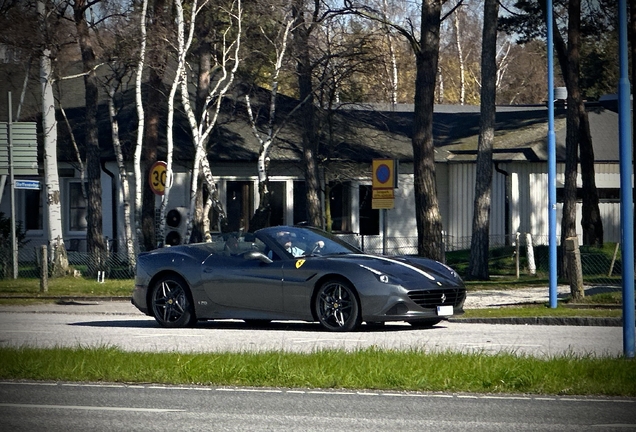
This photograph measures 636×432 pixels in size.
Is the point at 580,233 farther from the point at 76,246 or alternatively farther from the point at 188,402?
the point at 188,402

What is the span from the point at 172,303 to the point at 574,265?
7230 mm

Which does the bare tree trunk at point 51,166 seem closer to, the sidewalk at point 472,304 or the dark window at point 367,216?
the sidewalk at point 472,304

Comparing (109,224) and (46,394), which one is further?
(109,224)

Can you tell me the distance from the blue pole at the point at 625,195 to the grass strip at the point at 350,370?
41 cm

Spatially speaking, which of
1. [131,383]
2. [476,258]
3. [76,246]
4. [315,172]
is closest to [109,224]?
[76,246]

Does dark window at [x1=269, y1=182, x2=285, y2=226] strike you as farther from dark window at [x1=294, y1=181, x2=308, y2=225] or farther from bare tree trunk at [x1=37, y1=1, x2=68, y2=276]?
bare tree trunk at [x1=37, y1=1, x2=68, y2=276]

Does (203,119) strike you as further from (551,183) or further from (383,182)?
(551,183)

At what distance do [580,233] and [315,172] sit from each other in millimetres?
9619

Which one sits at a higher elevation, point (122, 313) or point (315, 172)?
point (315, 172)

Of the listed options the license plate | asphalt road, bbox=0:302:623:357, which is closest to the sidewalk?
asphalt road, bbox=0:302:623:357

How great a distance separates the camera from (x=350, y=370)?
1091 centimetres

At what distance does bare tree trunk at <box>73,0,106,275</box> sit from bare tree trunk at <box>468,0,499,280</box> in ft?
31.9

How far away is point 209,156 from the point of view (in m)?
36.9

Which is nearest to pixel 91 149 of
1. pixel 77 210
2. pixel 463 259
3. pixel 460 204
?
pixel 77 210
